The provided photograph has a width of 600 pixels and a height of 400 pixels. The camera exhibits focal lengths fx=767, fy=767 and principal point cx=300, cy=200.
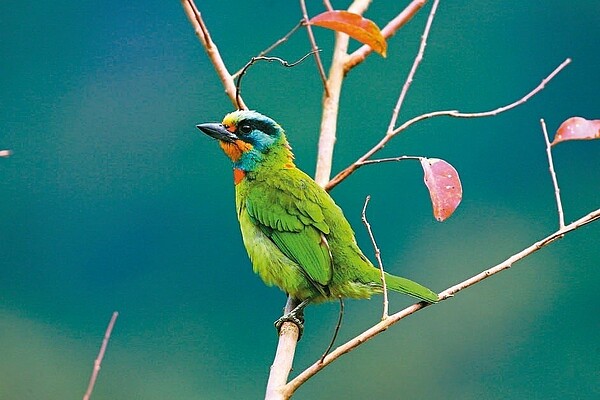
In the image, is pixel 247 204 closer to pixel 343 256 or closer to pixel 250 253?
pixel 250 253

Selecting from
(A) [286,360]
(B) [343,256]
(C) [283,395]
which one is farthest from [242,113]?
(C) [283,395]

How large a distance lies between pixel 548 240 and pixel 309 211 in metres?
0.85

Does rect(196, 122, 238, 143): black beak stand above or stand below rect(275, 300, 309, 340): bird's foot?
above

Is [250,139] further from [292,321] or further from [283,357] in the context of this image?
[283,357]

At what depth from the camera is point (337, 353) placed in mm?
1449

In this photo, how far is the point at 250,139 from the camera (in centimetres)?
230

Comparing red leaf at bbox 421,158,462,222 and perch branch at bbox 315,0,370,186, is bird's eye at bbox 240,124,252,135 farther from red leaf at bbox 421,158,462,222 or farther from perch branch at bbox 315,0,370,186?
red leaf at bbox 421,158,462,222

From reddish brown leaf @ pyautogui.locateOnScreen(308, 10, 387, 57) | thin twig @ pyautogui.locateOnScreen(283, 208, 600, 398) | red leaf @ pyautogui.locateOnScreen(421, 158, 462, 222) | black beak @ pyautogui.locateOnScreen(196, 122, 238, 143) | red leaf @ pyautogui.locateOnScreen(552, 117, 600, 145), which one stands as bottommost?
thin twig @ pyautogui.locateOnScreen(283, 208, 600, 398)

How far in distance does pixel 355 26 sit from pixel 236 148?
0.82 m

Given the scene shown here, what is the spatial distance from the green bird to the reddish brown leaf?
69cm

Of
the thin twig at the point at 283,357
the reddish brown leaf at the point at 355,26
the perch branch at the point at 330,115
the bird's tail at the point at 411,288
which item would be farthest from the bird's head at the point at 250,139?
the reddish brown leaf at the point at 355,26

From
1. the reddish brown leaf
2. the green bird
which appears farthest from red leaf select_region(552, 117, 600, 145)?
the green bird

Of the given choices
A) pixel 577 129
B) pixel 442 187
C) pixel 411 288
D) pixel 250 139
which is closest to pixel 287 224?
pixel 250 139

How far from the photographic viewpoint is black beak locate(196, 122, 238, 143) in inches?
88.7
